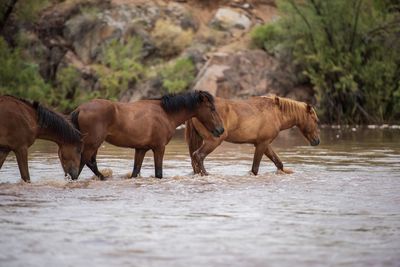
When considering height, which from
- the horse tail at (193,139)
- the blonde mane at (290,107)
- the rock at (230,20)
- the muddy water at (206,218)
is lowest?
the muddy water at (206,218)

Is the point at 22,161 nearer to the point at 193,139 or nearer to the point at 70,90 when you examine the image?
the point at 193,139

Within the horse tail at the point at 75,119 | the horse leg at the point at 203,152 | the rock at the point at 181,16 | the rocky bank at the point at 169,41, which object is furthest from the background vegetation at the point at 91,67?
the horse tail at the point at 75,119

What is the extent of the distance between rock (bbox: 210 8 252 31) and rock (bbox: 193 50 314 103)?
21.2ft

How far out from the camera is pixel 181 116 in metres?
13.0

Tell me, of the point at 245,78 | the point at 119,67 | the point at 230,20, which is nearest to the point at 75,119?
the point at 245,78

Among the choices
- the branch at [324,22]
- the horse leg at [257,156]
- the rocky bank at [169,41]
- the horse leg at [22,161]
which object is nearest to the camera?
the horse leg at [22,161]

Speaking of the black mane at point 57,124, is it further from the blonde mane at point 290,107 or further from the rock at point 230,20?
the rock at point 230,20

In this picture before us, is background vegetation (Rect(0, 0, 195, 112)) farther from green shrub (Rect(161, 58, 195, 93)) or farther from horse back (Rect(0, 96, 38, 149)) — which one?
horse back (Rect(0, 96, 38, 149))

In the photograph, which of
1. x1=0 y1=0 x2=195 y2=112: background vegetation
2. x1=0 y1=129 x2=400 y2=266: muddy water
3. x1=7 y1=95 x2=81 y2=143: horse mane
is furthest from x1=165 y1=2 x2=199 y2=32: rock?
x1=7 y1=95 x2=81 y2=143: horse mane

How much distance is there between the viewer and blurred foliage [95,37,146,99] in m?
38.2

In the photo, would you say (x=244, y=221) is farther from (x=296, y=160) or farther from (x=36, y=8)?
(x=36, y=8)

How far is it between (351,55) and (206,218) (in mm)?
26624

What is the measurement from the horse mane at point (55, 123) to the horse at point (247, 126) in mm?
2288

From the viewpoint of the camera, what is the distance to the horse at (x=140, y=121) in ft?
39.7
